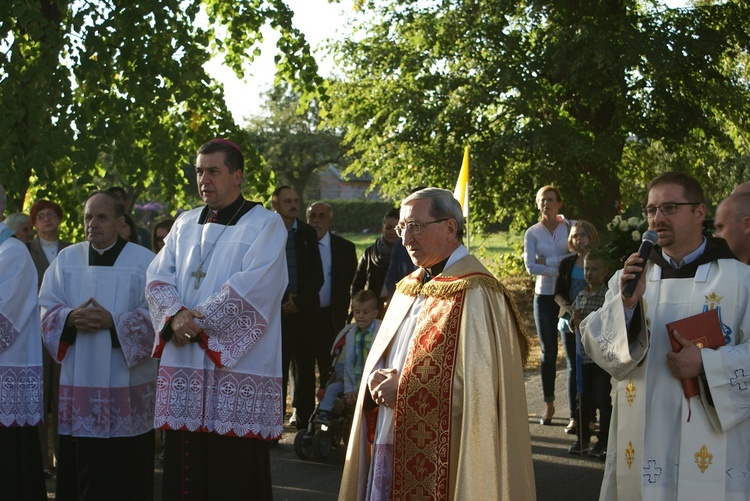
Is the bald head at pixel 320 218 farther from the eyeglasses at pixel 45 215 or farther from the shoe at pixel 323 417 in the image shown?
the eyeglasses at pixel 45 215

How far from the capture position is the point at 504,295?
506cm

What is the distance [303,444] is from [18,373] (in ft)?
9.65

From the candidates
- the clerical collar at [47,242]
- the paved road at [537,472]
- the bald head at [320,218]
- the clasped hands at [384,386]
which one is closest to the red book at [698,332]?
the clasped hands at [384,386]

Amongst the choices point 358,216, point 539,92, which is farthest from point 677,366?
point 358,216

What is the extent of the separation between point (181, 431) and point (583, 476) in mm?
3700

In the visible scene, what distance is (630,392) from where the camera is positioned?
16.5 ft

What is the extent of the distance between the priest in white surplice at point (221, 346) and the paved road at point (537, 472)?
1.92 m

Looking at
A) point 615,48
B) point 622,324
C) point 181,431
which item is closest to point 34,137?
point 181,431

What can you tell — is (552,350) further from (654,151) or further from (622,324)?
(654,151)

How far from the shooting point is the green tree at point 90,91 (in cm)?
953

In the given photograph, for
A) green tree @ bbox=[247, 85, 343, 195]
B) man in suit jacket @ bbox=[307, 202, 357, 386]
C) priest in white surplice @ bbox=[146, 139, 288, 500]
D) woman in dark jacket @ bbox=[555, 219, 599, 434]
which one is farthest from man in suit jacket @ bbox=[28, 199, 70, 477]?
green tree @ bbox=[247, 85, 343, 195]

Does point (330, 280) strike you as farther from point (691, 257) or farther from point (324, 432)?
point (691, 257)

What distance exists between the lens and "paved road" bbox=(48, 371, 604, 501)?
7.68m

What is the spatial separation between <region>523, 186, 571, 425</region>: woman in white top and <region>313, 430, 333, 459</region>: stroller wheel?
2397 mm
